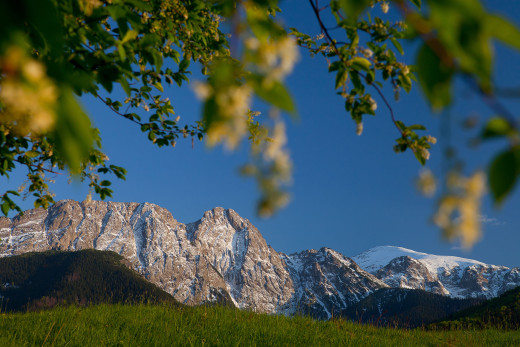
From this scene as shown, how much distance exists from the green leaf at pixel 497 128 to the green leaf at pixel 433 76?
14 centimetres

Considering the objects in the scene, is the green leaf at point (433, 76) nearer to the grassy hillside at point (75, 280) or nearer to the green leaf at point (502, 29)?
the green leaf at point (502, 29)

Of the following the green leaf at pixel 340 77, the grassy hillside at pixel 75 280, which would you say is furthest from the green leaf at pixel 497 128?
the grassy hillside at pixel 75 280

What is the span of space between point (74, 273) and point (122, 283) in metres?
48.7

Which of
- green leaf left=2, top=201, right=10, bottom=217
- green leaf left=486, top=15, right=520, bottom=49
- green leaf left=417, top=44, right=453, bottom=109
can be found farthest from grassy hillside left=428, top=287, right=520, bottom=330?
green leaf left=486, top=15, right=520, bottom=49

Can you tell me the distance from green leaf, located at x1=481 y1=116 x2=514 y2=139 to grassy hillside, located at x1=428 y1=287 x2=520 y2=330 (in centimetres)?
1528

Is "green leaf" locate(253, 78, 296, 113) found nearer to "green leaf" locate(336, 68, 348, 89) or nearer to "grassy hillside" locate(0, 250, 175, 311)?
"green leaf" locate(336, 68, 348, 89)

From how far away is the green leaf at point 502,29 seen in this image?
0.72 m

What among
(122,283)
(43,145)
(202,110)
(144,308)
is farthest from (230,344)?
(122,283)

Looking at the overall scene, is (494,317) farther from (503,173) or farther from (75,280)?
(75,280)

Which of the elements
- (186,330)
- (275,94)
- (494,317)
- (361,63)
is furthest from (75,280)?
(275,94)

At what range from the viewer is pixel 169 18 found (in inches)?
209

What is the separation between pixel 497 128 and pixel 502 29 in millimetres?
297

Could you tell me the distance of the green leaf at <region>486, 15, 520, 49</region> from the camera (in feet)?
2.35

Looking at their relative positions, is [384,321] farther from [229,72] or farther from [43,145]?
[229,72]
